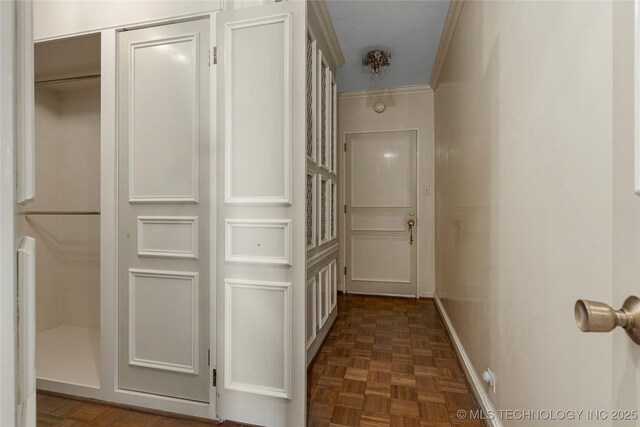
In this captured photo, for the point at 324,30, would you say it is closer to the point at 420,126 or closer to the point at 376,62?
the point at 376,62

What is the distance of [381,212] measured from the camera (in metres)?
4.11

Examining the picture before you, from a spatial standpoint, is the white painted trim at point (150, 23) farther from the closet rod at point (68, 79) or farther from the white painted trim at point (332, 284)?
the white painted trim at point (332, 284)

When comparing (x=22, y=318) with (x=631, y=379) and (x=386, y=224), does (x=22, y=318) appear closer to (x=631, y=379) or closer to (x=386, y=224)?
(x=631, y=379)

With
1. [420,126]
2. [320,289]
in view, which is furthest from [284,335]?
[420,126]

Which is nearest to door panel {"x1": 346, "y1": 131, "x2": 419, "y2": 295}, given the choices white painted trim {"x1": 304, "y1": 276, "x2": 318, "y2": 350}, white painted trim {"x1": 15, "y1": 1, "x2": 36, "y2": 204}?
white painted trim {"x1": 304, "y1": 276, "x2": 318, "y2": 350}

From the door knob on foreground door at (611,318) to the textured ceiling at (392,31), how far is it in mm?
2531

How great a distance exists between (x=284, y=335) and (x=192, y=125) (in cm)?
122

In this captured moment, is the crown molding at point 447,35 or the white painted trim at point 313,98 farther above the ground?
the crown molding at point 447,35

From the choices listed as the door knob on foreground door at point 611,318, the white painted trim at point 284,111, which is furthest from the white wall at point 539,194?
the white painted trim at point 284,111

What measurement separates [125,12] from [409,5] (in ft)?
6.32

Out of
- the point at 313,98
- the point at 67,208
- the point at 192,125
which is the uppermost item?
the point at 313,98

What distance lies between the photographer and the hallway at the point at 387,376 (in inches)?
67.1

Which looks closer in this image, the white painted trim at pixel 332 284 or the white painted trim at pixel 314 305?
the white painted trim at pixel 314 305

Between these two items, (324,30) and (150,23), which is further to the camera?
(324,30)
